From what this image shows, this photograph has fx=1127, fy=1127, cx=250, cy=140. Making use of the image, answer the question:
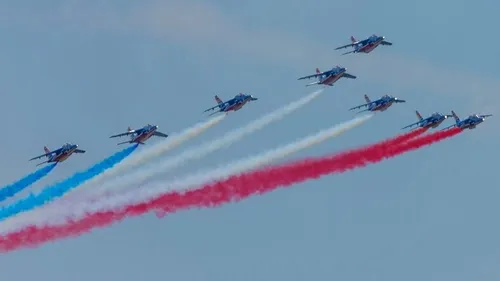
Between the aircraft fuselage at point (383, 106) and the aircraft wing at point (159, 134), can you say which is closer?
the aircraft wing at point (159, 134)

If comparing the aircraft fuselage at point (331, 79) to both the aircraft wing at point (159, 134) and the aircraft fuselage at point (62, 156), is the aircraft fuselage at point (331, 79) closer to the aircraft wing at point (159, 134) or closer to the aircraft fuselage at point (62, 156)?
the aircraft wing at point (159, 134)

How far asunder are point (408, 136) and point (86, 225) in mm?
28581

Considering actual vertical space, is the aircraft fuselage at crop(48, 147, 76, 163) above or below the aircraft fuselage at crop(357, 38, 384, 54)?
below

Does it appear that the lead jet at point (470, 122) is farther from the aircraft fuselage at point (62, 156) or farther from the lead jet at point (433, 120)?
the aircraft fuselage at point (62, 156)

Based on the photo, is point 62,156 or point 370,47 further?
point 370,47

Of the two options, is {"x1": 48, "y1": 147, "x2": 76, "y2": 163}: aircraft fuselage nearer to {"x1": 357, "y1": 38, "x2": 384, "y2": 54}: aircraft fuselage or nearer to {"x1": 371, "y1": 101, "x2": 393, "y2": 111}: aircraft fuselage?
{"x1": 371, "y1": 101, "x2": 393, "y2": 111}: aircraft fuselage

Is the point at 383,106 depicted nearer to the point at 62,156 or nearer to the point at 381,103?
the point at 381,103

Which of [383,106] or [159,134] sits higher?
[159,134]

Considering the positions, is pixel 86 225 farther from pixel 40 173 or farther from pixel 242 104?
pixel 242 104

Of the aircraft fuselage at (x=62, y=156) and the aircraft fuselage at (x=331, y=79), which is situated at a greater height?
the aircraft fuselage at (x=331, y=79)

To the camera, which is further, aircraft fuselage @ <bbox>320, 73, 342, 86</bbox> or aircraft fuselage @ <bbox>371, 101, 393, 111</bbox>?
aircraft fuselage @ <bbox>371, 101, 393, 111</bbox>

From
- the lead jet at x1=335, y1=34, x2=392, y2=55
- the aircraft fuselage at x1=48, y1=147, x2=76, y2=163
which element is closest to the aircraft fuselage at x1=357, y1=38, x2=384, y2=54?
the lead jet at x1=335, y1=34, x2=392, y2=55

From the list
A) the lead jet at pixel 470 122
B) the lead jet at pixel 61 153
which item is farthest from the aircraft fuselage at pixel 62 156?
the lead jet at pixel 470 122

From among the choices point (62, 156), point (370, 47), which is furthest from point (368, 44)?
point (62, 156)
